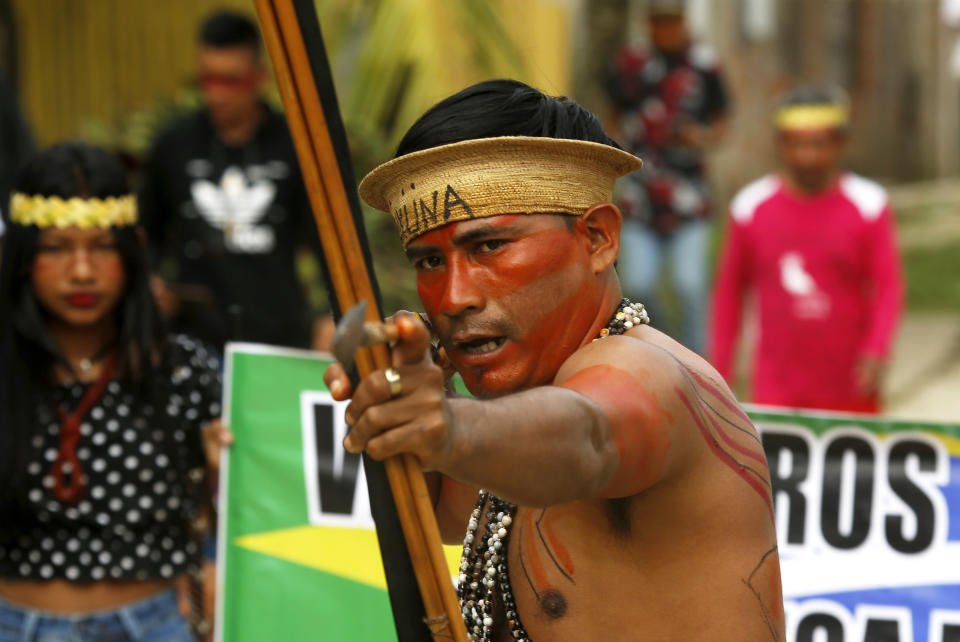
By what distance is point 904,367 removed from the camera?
11195 mm

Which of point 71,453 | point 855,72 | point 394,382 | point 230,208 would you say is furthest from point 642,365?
point 855,72

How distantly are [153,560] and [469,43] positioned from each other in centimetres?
511

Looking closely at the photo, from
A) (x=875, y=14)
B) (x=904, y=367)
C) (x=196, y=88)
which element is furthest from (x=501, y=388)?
(x=875, y=14)

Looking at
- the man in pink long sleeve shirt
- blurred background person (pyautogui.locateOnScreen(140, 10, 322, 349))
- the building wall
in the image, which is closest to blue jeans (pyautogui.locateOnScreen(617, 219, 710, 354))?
the man in pink long sleeve shirt

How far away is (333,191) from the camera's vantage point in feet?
7.20

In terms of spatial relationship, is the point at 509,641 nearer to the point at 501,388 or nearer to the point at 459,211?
the point at 501,388

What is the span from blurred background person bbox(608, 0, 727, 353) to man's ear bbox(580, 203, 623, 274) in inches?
231

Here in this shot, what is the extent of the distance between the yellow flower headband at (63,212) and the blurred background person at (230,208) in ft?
5.65

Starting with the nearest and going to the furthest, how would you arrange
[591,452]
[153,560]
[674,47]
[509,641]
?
[591,452], [509,641], [153,560], [674,47]

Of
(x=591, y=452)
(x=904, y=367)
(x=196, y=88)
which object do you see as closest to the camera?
(x=591, y=452)

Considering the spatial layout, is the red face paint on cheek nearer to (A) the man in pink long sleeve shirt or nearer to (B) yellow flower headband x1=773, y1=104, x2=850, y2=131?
(A) the man in pink long sleeve shirt

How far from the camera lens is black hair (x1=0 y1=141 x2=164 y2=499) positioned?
14.4 feet

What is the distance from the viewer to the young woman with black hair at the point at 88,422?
4270 millimetres

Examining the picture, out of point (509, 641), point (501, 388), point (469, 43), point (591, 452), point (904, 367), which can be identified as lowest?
point (509, 641)
